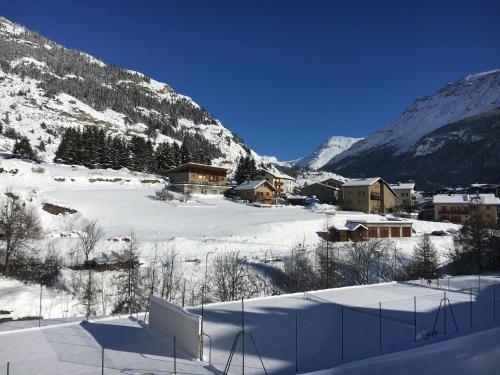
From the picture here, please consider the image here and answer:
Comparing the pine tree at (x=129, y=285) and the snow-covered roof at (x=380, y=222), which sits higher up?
the snow-covered roof at (x=380, y=222)

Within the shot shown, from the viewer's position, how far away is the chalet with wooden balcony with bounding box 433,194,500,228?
81312 millimetres

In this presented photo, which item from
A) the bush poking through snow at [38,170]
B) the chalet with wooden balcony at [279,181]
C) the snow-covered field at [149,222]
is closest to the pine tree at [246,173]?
the chalet with wooden balcony at [279,181]

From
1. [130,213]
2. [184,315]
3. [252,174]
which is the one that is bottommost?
[184,315]

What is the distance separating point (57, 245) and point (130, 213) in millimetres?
14036

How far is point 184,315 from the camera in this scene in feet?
50.4

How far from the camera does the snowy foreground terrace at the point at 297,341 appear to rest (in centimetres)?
1050

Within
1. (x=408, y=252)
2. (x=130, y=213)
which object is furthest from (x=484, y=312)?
(x=130, y=213)

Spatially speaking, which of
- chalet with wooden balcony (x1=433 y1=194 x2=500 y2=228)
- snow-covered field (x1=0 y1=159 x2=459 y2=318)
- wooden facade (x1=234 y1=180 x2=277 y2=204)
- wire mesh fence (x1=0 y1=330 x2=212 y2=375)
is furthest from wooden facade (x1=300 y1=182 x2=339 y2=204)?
wire mesh fence (x1=0 y1=330 x2=212 y2=375)

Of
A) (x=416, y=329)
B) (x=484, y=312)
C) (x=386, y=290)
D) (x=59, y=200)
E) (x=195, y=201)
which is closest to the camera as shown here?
(x=416, y=329)

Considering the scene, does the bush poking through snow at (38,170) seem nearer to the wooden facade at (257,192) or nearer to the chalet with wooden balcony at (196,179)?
the chalet with wooden balcony at (196,179)

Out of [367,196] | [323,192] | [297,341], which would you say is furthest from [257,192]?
[297,341]

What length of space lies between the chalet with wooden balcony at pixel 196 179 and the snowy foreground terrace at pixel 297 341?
181ft

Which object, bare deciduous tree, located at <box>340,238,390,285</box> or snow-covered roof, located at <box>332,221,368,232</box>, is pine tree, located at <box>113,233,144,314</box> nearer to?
bare deciduous tree, located at <box>340,238,390,285</box>

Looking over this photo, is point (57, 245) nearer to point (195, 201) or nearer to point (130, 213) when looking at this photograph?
point (130, 213)
